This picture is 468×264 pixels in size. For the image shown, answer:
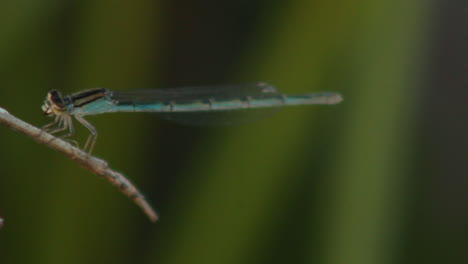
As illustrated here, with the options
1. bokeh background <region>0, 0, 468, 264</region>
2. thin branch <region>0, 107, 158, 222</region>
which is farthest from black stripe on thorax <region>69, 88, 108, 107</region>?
bokeh background <region>0, 0, 468, 264</region>

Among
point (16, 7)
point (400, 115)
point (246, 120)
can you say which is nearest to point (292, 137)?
point (246, 120)

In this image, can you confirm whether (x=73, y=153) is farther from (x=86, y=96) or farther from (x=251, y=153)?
(x=251, y=153)

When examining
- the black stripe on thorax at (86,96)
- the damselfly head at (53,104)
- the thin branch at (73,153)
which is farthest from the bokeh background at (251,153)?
the thin branch at (73,153)

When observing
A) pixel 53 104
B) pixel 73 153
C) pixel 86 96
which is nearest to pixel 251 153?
pixel 86 96

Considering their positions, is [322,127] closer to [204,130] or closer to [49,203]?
[204,130]

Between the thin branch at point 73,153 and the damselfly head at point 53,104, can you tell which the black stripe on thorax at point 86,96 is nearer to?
the damselfly head at point 53,104
